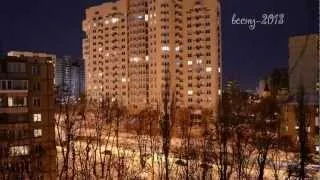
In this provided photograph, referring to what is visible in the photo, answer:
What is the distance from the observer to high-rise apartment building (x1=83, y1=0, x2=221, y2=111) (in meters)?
26.6

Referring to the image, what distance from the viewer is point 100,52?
31.6 meters

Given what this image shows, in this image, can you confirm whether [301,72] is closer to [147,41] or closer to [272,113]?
[272,113]

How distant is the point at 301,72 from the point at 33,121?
11.8 meters

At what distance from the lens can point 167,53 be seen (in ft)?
87.2

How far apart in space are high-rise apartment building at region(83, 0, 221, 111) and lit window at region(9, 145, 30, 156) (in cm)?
1587

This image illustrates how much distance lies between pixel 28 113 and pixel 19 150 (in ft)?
3.19

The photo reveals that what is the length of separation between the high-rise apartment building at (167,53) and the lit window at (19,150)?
15867 mm

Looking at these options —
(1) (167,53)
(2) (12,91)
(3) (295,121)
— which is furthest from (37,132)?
(1) (167,53)

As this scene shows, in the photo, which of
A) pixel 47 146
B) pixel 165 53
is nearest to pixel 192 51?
pixel 165 53

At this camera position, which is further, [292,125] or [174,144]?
[174,144]

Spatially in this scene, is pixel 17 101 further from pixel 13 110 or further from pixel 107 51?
pixel 107 51

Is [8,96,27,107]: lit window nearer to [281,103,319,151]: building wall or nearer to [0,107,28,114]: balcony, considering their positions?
[0,107,28,114]: balcony

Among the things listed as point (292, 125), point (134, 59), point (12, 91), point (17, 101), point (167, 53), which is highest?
point (167, 53)

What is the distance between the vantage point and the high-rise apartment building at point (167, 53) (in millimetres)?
26562
